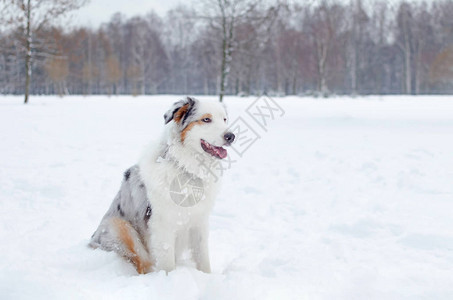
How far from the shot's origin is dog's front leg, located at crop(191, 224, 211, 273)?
10.8 ft

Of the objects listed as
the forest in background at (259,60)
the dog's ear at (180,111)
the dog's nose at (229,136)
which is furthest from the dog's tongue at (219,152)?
the forest in background at (259,60)

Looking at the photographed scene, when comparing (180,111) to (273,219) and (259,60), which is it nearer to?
(273,219)

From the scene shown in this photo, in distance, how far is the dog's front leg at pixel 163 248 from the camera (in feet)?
9.97

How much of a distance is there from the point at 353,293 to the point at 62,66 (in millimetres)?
39762

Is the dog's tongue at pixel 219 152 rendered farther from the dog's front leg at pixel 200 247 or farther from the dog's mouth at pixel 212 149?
the dog's front leg at pixel 200 247

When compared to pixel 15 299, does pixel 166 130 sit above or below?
above

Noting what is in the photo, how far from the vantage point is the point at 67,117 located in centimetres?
1482

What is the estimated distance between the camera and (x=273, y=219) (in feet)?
16.5

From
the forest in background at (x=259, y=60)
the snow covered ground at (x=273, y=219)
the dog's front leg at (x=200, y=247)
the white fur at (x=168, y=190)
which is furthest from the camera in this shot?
the forest in background at (x=259, y=60)

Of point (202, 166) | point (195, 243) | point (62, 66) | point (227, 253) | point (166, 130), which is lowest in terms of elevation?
point (227, 253)

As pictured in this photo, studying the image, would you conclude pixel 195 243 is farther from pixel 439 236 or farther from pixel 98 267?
pixel 439 236

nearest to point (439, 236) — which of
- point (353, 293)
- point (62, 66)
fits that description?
point (353, 293)

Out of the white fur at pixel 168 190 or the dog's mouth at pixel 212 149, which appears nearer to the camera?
the white fur at pixel 168 190

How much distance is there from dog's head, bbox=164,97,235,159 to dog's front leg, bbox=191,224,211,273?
697 mm
